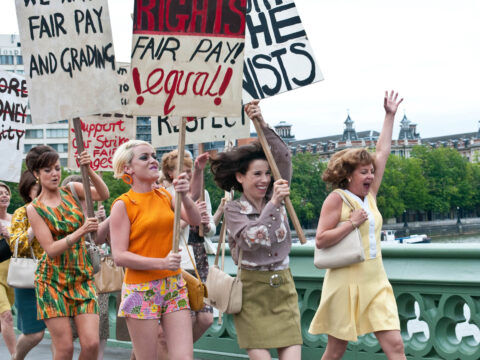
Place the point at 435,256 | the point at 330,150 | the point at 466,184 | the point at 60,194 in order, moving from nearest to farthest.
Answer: the point at 60,194
the point at 435,256
the point at 466,184
the point at 330,150

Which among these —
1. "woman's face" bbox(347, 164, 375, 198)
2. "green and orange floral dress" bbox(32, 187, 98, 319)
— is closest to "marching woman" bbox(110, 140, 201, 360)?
"green and orange floral dress" bbox(32, 187, 98, 319)

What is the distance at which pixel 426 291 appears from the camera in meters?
6.04

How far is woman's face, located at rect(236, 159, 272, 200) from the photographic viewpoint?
4.88m

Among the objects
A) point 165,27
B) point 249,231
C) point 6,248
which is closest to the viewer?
point 249,231

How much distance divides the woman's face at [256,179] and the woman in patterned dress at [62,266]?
93cm

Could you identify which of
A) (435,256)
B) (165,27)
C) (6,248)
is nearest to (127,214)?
(165,27)

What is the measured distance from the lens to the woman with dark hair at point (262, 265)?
4.68 metres

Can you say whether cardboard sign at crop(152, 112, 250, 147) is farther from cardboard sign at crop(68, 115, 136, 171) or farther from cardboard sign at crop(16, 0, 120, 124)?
cardboard sign at crop(68, 115, 136, 171)

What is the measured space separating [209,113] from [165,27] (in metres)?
0.56

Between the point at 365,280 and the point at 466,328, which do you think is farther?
the point at 466,328

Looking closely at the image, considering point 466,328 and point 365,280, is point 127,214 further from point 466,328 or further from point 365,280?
point 466,328

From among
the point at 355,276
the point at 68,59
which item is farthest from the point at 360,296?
the point at 68,59

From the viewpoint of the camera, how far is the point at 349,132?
164 m

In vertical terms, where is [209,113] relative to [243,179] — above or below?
above
